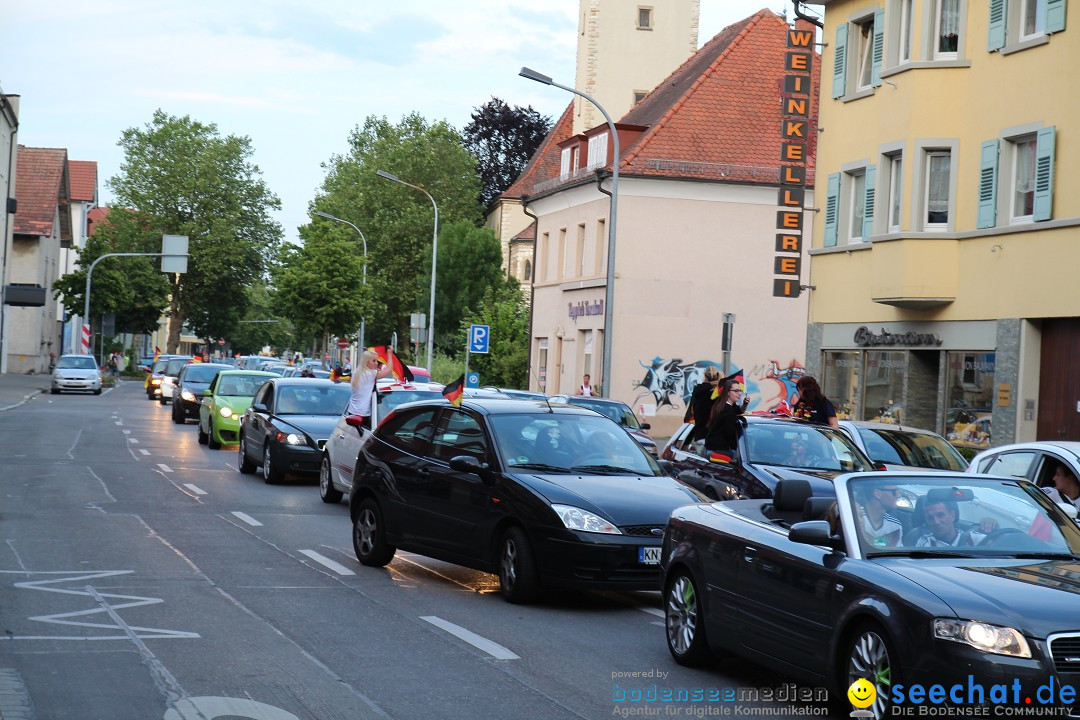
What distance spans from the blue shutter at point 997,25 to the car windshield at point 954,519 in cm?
1772

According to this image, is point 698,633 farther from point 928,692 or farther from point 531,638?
point 928,692

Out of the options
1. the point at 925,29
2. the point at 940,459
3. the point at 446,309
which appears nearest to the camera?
the point at 940,459

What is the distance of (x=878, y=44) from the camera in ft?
87.1

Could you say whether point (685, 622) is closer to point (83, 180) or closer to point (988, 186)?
point (988, 186)

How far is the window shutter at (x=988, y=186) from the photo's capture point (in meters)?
23.5

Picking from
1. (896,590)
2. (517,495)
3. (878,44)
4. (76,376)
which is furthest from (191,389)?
(896,590)

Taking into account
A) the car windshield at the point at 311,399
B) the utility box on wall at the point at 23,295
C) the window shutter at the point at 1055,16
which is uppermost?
the window shutter at the point at 1055,16

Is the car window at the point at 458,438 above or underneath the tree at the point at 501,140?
underneath

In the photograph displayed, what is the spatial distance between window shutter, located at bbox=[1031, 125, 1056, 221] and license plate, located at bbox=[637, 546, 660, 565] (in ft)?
46.1

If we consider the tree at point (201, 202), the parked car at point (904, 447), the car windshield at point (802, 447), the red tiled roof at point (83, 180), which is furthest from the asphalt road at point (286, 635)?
the red tiled roof at point (83, 180)

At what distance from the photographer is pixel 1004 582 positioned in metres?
6.45

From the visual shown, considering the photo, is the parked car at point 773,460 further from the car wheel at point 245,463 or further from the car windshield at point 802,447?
the car wheel at point 245,463

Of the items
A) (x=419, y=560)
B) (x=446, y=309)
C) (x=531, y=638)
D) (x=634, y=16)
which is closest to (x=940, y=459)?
(x=419, y=560)

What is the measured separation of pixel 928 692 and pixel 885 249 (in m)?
20.3
